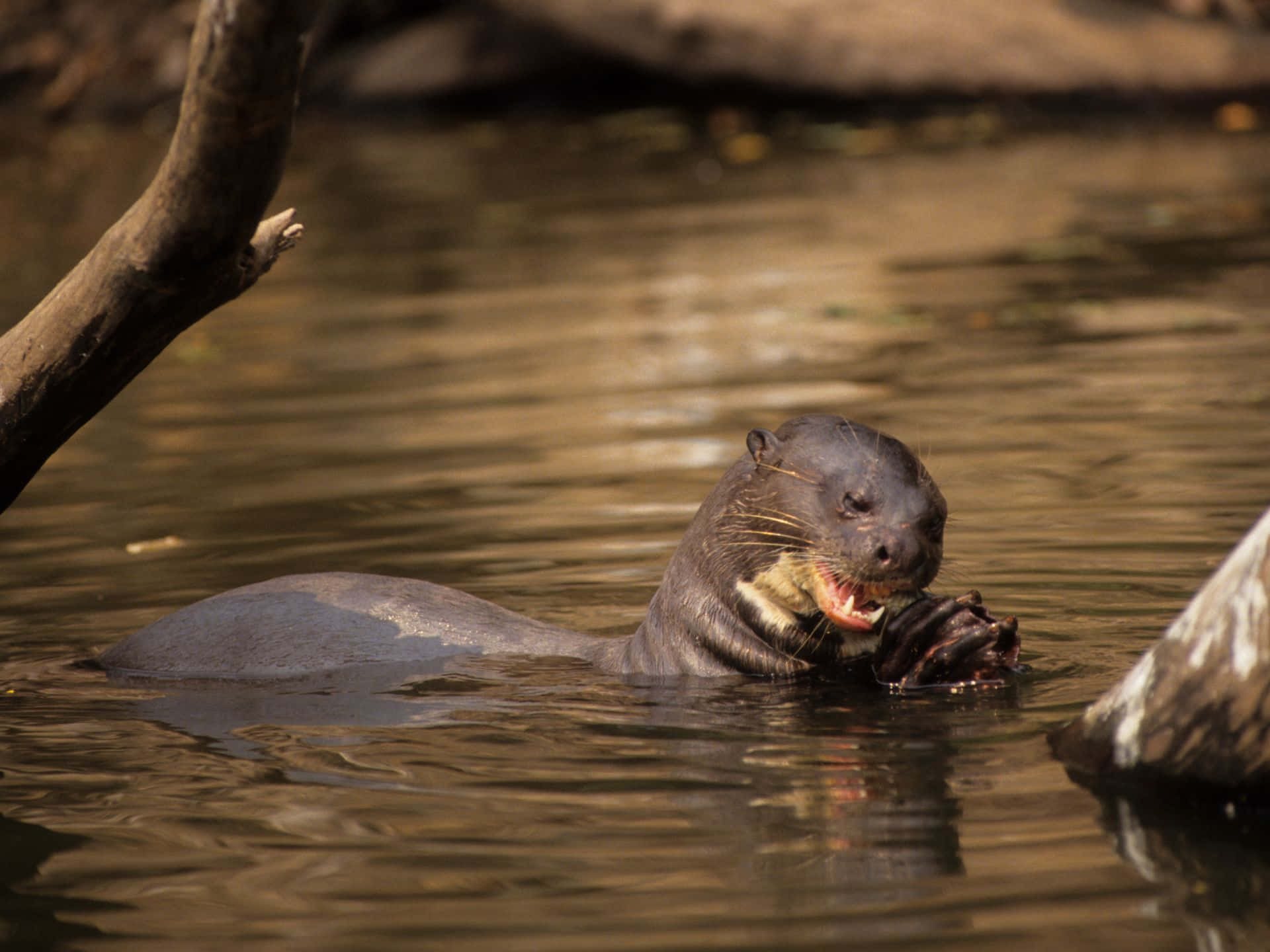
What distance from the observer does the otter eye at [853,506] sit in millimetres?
4984

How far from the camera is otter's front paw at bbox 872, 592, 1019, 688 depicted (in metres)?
4.86

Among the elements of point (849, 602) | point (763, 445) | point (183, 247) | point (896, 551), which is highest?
point (183, 247)

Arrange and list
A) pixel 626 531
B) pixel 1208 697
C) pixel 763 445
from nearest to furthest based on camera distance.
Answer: pixel 1208 697, pixel 763 445, pixel 626 531

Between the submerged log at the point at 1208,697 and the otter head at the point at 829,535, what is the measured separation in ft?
2.95

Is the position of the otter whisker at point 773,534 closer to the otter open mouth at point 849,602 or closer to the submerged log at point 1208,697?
the otter open mouth at point 849,602

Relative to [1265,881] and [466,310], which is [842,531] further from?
[466,310]

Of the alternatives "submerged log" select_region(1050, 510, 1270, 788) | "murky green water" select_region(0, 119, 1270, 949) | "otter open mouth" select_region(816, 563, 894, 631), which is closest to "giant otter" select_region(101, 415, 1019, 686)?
"otter open mouth" select_region(816, 563, 894, 631)

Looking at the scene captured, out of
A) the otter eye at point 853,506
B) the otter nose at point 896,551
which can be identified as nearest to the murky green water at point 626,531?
the otter nose at point 896,551

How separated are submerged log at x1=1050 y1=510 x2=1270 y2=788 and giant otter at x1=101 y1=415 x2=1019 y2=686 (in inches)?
31.7

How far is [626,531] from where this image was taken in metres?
6.93

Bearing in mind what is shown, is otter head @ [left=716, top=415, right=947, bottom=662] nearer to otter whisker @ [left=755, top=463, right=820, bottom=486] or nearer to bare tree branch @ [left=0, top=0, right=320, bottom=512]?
otter whisker @ [left=755, top=463, right=820, bottom=486]

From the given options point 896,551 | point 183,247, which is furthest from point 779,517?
point 183,247

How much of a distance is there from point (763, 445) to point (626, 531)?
66.4 inches

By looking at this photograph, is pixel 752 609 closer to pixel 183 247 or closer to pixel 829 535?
pixel 829 535
